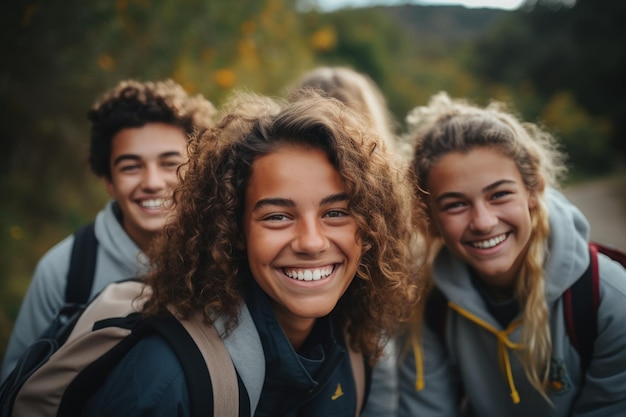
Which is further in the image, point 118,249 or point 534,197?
point 118,249

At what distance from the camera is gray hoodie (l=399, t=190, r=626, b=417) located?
219 cm

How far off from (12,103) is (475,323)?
4.13 m

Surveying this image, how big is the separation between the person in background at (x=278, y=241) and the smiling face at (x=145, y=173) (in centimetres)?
68

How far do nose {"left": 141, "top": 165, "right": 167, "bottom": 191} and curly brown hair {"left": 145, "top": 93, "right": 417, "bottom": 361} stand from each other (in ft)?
2.06

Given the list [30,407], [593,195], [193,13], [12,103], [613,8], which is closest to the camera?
[30,407]

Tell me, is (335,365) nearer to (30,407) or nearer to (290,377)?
(290,377)

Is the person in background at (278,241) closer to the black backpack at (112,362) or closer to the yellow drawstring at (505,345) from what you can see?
the black backpack at (112,362)

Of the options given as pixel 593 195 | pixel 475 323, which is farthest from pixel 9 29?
pixel 593 195

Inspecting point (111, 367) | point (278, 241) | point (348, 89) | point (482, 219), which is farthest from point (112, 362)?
point (348, 89)

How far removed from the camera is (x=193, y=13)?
536 cm

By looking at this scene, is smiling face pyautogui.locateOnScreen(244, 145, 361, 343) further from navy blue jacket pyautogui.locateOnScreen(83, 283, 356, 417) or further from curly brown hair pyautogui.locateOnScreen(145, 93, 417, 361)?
navy blue jacket pyautogui.locateOnScreen(83, 283, 356, 417)

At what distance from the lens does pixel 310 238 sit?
1776mm

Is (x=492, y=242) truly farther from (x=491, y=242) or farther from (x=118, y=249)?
(x=118, y=249)

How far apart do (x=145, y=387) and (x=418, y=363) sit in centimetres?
144
